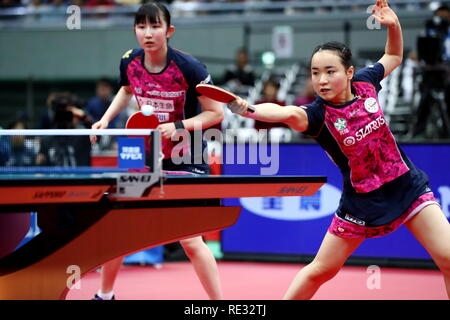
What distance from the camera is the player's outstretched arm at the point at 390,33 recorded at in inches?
162

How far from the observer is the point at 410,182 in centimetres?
388

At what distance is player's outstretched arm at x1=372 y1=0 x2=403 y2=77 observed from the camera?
4121mm

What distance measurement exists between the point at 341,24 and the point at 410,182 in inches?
434

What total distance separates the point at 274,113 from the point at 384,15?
1083 millimetres

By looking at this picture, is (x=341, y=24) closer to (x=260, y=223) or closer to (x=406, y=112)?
(x=406, y=112)

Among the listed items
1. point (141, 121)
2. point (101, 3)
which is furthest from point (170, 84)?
point (101, 3)

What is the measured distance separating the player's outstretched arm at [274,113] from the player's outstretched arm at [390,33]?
0.76 metres

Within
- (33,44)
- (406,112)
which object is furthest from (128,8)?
(406,112)

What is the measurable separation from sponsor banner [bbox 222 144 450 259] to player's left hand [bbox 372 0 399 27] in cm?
318

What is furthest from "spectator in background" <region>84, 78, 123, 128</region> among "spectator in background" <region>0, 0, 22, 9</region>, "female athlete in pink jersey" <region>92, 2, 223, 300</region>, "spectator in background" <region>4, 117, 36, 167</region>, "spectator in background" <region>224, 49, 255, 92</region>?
"spectator in background" <region>0, 0, 22, 9</region>

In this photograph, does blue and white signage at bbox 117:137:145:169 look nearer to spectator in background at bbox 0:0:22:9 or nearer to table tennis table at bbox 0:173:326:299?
table tennis table at bbox 0:173:326:299

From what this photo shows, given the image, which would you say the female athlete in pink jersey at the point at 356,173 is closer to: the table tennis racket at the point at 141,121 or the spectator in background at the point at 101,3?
the table tennis racket at the point at 141,121

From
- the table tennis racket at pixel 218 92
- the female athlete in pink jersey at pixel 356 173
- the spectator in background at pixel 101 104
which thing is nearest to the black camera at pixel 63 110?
the spectator in background at pixel 101 104

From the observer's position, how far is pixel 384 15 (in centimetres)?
414
